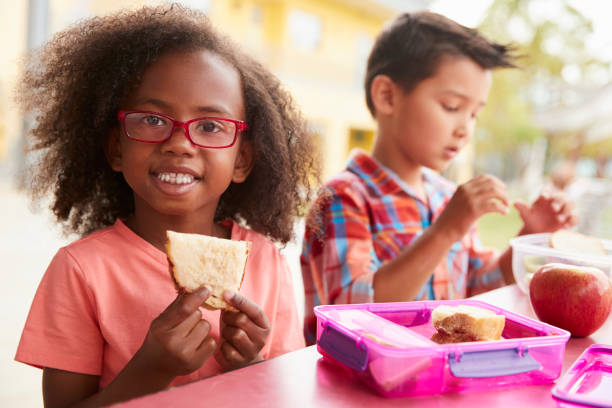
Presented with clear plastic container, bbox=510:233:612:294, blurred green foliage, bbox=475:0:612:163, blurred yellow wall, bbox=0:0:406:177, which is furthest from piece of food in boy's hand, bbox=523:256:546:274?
blurred green foliage, bbox=475:0:612:163

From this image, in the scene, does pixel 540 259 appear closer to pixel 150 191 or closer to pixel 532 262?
pixel 532 262

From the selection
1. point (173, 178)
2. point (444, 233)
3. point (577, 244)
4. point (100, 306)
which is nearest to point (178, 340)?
point (100, 306)

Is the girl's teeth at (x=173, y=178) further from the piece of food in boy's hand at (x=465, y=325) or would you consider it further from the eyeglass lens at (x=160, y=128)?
the piece of food in boy's hand at (x=465, y=325)

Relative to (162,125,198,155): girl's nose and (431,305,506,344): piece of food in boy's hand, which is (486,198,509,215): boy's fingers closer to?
(431,305,506,344): piece of food in boy's hand

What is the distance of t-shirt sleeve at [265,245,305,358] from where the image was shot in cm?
113

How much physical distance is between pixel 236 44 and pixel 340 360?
855 millimetres

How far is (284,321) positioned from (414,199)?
72 centimetres

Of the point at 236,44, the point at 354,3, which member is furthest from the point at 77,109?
the point at 354,3

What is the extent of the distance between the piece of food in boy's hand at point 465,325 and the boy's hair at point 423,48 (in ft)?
3.43

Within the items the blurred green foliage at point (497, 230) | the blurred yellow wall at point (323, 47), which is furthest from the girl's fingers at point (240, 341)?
the blurred yellow wall at point (323, 47)

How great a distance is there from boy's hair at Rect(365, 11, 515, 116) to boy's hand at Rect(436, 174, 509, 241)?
1.46 ft

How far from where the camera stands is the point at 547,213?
160 cm

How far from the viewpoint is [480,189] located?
1.34m

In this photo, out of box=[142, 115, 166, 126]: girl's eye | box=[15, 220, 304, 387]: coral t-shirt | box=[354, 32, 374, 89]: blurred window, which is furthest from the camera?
box=[354, 32, 374, 89]: blurred window
